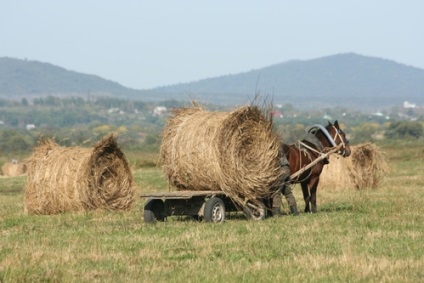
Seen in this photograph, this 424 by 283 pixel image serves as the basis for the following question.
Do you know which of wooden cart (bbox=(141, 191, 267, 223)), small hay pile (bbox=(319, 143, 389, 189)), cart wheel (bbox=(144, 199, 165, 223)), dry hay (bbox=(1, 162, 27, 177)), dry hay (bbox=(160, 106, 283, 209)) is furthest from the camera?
dry hay (bbox=(1, 162, 27, 177))

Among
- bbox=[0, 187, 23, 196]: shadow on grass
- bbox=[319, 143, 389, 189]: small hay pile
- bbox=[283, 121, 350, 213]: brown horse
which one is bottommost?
bbox=[0, 187, 23, 196]: shadow on grass

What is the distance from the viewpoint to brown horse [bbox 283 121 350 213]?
744 inches

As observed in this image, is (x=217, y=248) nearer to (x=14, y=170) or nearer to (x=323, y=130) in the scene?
(x=323, y=130)

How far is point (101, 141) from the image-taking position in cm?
2033

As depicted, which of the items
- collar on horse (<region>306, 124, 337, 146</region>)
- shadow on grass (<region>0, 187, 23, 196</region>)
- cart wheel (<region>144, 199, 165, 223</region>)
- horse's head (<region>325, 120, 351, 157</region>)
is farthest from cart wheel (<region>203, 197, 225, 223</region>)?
shadow on grass (<region>0, 187, 23, 196</region>)

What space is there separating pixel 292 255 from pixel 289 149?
6.89 m

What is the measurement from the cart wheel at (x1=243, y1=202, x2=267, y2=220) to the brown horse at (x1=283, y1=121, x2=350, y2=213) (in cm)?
141

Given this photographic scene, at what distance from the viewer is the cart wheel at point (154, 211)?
17.0 m

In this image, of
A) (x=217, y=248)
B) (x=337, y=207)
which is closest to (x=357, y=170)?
(x=337, y=207)

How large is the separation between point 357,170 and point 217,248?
16.8 meters

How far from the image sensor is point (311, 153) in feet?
62.8

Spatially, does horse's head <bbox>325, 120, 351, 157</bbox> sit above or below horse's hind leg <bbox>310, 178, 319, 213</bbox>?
above

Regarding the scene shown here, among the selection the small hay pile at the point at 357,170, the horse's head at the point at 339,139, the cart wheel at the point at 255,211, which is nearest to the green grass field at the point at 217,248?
the cart wheel at the point at 255,211

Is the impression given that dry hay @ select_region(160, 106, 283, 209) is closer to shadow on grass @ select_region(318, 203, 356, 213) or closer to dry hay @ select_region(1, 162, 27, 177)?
shadow on grass @ select_region(318, 203, 356, 213)
